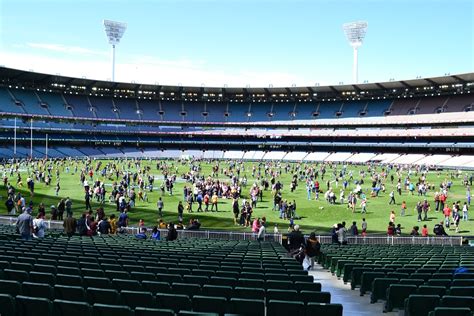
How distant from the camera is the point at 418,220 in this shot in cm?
2812

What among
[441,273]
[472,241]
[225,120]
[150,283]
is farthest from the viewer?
[225,120]

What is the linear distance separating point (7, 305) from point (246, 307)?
7.98ft

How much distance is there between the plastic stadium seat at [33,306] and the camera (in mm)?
4914

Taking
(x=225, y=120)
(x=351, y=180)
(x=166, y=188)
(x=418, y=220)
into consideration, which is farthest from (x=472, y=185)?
(x=225, y=120)

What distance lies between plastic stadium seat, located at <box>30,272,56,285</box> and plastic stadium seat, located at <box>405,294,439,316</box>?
447cm

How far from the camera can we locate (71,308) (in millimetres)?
4867

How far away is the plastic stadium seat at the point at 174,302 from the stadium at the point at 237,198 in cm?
1

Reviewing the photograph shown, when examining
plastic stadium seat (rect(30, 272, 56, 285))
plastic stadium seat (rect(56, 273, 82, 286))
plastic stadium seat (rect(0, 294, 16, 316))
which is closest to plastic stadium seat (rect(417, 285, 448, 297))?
plastic stadium seat (rect(56, 273, 82, 286))

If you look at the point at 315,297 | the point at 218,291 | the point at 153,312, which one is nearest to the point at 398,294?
the point at 315,297

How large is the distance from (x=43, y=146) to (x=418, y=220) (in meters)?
65.1

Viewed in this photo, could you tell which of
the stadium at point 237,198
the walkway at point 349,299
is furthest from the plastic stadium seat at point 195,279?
the walkway at point 349,299

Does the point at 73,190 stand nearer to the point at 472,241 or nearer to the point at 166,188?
the point at 166,188

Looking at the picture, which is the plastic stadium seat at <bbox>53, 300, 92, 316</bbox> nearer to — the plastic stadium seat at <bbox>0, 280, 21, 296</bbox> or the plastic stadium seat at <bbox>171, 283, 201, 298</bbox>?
the plastic stadium seat at <bbox>0, 280, 21, 296</bbox>

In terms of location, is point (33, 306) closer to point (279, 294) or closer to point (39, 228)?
point (279, 294)
